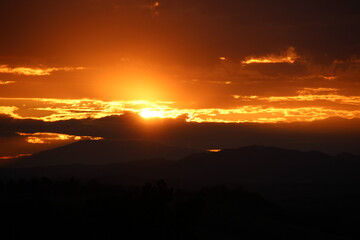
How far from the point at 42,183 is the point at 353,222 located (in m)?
53.4

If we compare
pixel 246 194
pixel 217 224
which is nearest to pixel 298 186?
pixel 246 194

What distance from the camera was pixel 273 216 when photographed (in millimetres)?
83625

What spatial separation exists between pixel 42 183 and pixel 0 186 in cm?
716

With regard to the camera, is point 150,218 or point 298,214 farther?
point 298,214

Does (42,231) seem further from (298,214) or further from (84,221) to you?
(298,214)

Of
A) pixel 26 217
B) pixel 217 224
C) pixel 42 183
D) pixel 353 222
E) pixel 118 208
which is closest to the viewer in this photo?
pixel 26 217

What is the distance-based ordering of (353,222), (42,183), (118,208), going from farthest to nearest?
(42,183)
(353,222)
(118,208)

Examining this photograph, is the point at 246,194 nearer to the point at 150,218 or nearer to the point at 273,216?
the point at 273,216

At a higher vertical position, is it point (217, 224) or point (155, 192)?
point (155, 192)

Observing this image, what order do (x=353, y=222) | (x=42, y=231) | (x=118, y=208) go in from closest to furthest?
(x=42, y=231), (x=118, y=208), (x=353, y=222)

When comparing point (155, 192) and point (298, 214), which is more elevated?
point (155, 192)

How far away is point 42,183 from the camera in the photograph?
104 m

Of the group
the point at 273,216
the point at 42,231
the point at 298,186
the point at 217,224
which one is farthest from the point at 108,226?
the point at 298,186

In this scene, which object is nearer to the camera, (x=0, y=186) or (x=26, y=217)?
(x=26, y=217)
